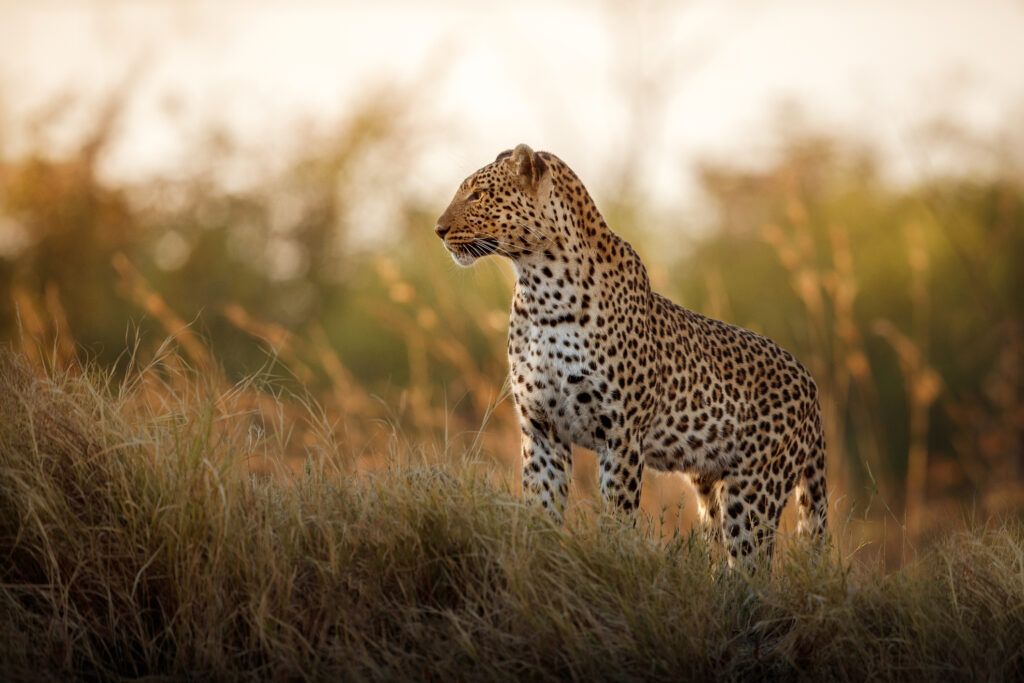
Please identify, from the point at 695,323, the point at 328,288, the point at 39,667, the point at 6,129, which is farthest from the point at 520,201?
the point at 328,288

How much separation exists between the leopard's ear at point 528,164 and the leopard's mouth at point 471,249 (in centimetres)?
33

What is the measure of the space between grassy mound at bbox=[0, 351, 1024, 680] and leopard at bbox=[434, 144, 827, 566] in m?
0.70

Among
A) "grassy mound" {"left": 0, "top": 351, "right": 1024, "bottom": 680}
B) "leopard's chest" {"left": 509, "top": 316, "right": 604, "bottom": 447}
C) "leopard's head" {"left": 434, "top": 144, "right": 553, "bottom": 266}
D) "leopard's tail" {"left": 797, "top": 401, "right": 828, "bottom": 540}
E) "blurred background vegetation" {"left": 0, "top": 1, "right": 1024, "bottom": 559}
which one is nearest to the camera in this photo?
"grassy mound" {"left": 0, "top": 351, "right": 1024, "bottom": 680}

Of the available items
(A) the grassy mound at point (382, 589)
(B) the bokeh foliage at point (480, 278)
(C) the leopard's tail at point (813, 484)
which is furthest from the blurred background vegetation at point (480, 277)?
(A) the grassy mound at point (382, 589)

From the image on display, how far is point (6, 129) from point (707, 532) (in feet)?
30.5

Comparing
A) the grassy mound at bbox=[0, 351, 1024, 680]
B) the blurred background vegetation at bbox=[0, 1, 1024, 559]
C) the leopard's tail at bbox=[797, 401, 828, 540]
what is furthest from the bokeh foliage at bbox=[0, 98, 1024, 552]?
the grassy mound at bbox=[0, 351, 1024, 680]

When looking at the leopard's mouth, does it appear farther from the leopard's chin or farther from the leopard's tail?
the leopard's tail

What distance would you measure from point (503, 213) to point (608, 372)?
2.93ft

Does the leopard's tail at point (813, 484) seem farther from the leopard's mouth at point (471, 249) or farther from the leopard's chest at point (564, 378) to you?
the leopard's mouth at point (471, 249)

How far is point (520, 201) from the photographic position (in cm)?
546

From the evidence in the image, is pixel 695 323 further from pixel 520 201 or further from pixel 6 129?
pixel 6 129

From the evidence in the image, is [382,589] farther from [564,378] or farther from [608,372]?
[608,372]

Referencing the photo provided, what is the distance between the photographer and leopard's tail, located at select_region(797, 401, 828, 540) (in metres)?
6.41

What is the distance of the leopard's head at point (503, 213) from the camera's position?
5.42m
